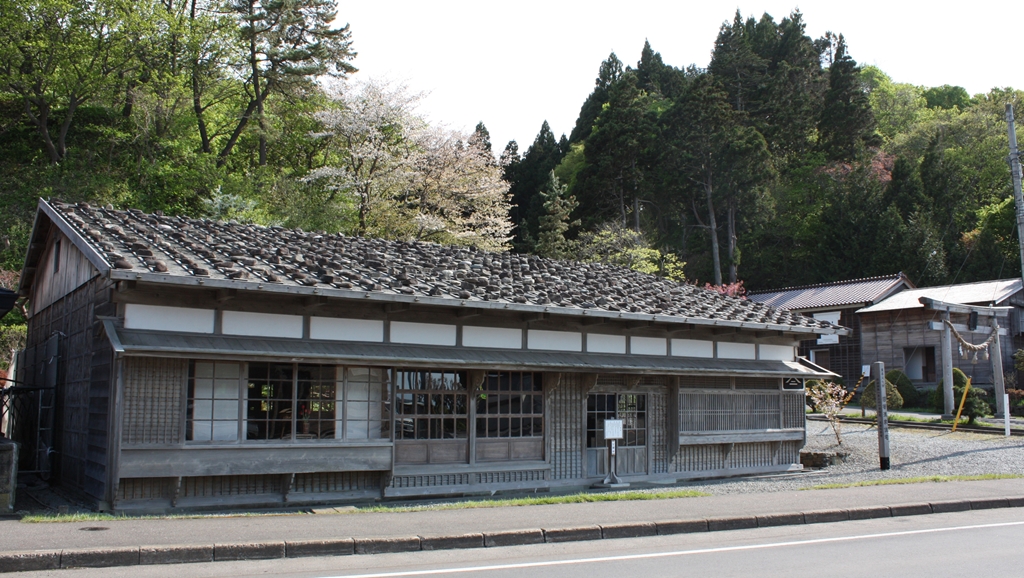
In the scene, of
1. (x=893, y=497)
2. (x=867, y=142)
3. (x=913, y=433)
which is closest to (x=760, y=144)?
(x=867, y=142)

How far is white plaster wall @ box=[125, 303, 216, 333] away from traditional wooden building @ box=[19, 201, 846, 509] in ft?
0.09

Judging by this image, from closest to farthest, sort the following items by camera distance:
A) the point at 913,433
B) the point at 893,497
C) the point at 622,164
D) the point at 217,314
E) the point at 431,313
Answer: the point at 217,314, the point at 893,497, the point at 431,313, the point at 913,433, the point at 622,164

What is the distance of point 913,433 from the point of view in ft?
77.9

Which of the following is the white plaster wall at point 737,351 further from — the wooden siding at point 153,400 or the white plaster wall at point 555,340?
the wooden siding at point 153,400

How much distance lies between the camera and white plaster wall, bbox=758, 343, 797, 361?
61.8ft

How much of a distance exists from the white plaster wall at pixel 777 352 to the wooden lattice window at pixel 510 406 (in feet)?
20.6

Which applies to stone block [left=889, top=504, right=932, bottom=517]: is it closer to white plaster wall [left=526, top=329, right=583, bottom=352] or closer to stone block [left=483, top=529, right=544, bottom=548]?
stone block [left=483, top=529, right=544, bottom=548]

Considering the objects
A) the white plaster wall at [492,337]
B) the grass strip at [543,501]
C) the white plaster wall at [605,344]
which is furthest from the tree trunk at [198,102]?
the grass strip at [543,501]

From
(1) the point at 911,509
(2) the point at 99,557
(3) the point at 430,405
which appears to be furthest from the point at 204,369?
(1) the point at 911,509

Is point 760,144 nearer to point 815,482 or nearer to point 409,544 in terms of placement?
point 815,482

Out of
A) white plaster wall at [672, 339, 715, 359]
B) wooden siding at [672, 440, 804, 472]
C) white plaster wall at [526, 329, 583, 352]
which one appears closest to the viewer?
white plaster wall at [526, 329, 583, 352]

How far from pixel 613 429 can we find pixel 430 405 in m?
3.70

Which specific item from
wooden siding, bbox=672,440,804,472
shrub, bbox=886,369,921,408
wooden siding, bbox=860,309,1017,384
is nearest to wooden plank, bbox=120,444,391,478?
wooden siding, bbox=672,440,804,472

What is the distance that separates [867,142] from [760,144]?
46.0ft
